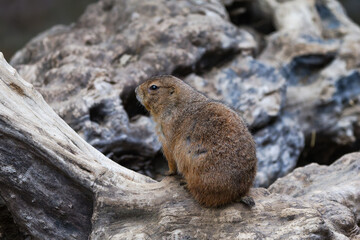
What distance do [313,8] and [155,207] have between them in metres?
6.32

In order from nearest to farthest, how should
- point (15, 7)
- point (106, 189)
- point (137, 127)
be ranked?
point (106, 189), point (137, 127), point (15, 7)

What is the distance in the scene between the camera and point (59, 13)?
1226cm

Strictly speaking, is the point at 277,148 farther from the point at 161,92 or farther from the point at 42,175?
the point at 42,175

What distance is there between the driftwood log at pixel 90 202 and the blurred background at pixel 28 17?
8403 millimetres

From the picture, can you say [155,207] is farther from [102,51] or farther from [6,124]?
[102,51]

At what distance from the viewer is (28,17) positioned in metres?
11.8

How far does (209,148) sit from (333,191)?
61.0 inches

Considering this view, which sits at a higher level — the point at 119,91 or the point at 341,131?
the point at 119,91

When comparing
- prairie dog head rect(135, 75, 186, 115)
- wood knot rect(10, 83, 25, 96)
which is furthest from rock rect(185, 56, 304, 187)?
wood knot rect(10, 83, 25, 96)

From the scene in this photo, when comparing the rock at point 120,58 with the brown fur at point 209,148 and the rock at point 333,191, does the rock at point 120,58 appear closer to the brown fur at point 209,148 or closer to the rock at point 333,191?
the brown fur at point 209,148

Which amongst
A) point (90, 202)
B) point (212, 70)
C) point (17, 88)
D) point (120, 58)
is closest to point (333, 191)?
point (90, 202)

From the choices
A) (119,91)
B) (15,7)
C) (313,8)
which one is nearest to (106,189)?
(119,91)

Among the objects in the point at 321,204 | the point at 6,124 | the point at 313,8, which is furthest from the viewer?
the point at 313,8

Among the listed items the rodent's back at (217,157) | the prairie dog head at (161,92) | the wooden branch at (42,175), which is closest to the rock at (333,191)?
the rodent's back at (217,157)
